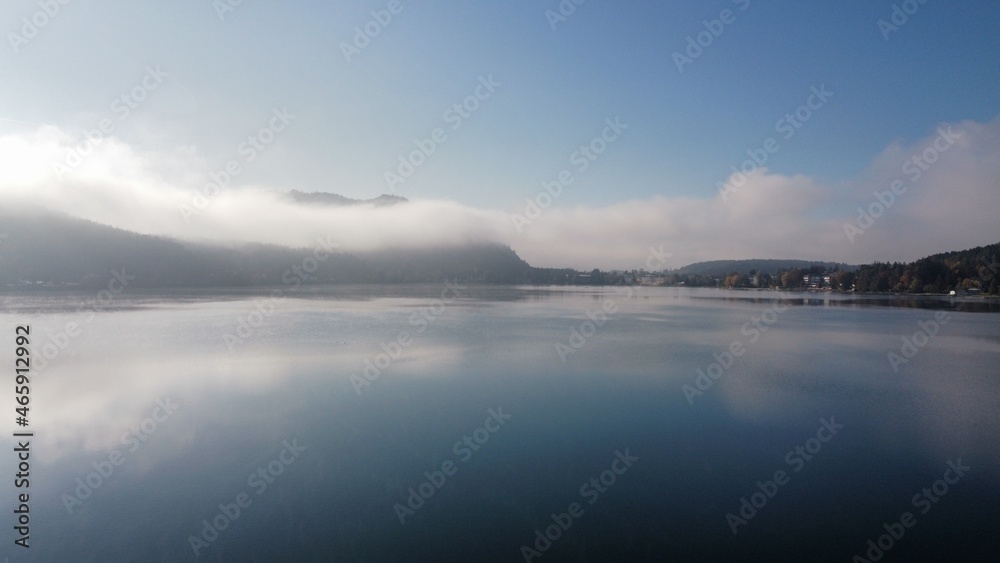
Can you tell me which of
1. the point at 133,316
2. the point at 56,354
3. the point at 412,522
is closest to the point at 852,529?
the point at 412,522

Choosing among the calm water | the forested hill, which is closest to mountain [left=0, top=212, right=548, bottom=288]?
the calm water

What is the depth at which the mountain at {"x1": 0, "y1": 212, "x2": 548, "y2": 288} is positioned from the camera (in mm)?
54406

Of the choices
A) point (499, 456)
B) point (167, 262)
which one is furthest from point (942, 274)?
point (167, 262)

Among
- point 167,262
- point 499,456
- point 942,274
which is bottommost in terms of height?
point 499,456

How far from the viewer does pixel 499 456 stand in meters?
7.14

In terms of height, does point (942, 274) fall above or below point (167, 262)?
below

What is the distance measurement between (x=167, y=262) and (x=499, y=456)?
76.3 meters

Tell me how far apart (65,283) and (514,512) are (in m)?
69.2

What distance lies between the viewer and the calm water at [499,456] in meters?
5.07

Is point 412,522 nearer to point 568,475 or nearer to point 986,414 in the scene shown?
point 568,475

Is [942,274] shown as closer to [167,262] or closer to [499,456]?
[499,456]

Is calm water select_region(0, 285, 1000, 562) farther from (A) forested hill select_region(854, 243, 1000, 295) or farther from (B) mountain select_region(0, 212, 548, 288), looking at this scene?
(A) forested hill select_region(854, 243, 1000, 295)

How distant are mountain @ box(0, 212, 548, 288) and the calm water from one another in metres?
53.0

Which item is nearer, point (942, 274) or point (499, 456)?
point (499, 456)
